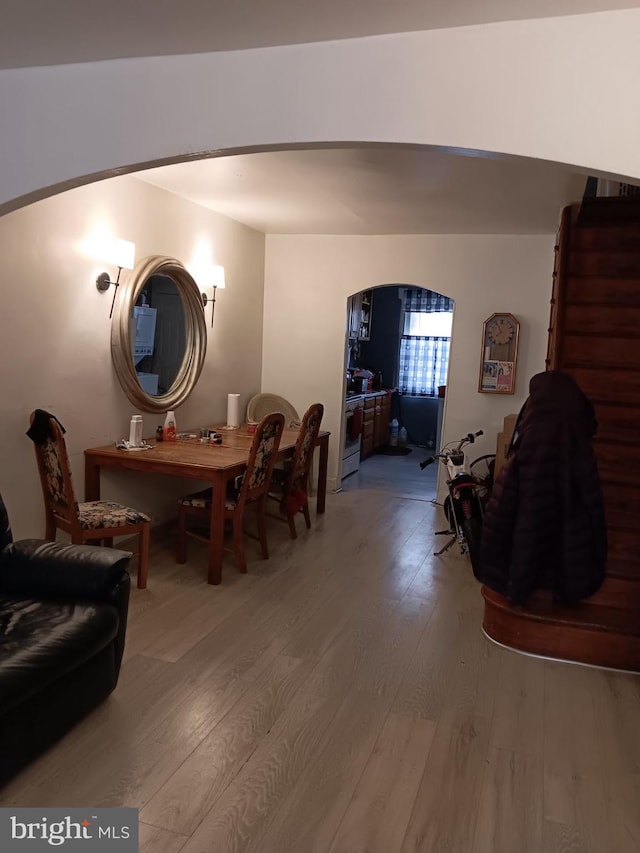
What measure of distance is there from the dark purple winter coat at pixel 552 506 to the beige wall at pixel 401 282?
2.61 metres

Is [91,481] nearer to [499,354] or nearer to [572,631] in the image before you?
[572,631]

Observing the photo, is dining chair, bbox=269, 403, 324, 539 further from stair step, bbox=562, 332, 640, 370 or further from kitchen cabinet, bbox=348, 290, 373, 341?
kitchen cabinet, bbox=348, 290, 373, 341

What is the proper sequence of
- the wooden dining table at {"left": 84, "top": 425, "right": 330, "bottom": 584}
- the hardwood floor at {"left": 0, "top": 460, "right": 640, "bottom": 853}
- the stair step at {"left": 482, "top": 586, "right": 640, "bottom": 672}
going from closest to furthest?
the hardwood floor at {"left": 0, "top": 460, "right": 640, "bottom": 853}, the stair step at {"left": 482, "top": 586, "right": 640, "bottom": 672}, the wooden dining table at {"left": 84, "top": 425, "right": 330, "bottom": 584}

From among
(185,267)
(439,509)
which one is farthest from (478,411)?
(185,267)

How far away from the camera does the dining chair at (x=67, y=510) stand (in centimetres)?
327

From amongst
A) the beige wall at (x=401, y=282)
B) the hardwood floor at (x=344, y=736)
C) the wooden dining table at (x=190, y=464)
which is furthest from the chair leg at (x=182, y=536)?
the beige wall at (x=401, y=282)

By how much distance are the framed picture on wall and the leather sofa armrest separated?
12.8ft

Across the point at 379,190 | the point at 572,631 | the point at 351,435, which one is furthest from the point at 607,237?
the point at 351,435

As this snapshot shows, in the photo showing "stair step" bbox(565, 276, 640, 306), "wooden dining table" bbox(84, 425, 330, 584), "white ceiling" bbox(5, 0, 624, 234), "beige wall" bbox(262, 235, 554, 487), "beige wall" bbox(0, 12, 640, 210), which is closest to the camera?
"beige wall" bbox(0, 12, 640, 210)

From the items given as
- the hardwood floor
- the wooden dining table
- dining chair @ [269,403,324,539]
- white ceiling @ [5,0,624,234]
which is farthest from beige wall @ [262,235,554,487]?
the hardwood floor

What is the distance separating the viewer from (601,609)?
3.08 m

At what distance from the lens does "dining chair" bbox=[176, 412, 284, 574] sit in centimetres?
387

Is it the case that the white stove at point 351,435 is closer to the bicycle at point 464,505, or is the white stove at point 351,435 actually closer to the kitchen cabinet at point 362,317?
the kitchen cabinet at point 362,317

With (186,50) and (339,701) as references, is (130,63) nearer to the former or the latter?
(186,50)
